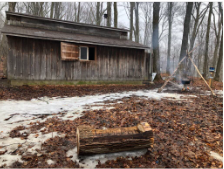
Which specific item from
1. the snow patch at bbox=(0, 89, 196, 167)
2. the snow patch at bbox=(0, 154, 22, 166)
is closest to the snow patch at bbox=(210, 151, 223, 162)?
the snow patch at bbox=(0, 89, 196, 167)

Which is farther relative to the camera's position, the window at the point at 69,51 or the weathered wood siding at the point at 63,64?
the window at the point at 69,51

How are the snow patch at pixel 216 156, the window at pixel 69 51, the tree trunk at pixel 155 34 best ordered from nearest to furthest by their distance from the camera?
the snow patch at pixel 216 156 < the window at pixel 69 51 < the tree trunk at pixel 155 34

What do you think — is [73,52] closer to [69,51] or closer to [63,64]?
[69,51]

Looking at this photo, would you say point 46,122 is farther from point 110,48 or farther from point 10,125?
point 110,48

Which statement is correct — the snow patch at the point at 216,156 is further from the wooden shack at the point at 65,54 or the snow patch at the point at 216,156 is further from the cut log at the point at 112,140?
the wooden shack at the point at 65,54

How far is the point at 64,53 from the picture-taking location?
34.4 feet

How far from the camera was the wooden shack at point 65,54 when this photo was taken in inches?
384

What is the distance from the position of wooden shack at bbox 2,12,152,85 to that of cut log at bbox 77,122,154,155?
28.2ft

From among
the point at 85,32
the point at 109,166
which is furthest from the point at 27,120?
the point at 85,32

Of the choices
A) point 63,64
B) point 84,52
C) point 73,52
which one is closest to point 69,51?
point 73,52

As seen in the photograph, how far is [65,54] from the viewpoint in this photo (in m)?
10.6

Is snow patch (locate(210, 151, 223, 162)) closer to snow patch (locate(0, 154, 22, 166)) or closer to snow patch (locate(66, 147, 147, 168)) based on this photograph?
snow patch (locate(66, 147, 147, 168))

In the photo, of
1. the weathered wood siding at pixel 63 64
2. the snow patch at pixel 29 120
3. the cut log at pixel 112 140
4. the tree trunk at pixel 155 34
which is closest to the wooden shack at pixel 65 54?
the weathered wood siding at pixel 63 64

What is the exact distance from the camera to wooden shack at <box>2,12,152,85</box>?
9.77 metres
